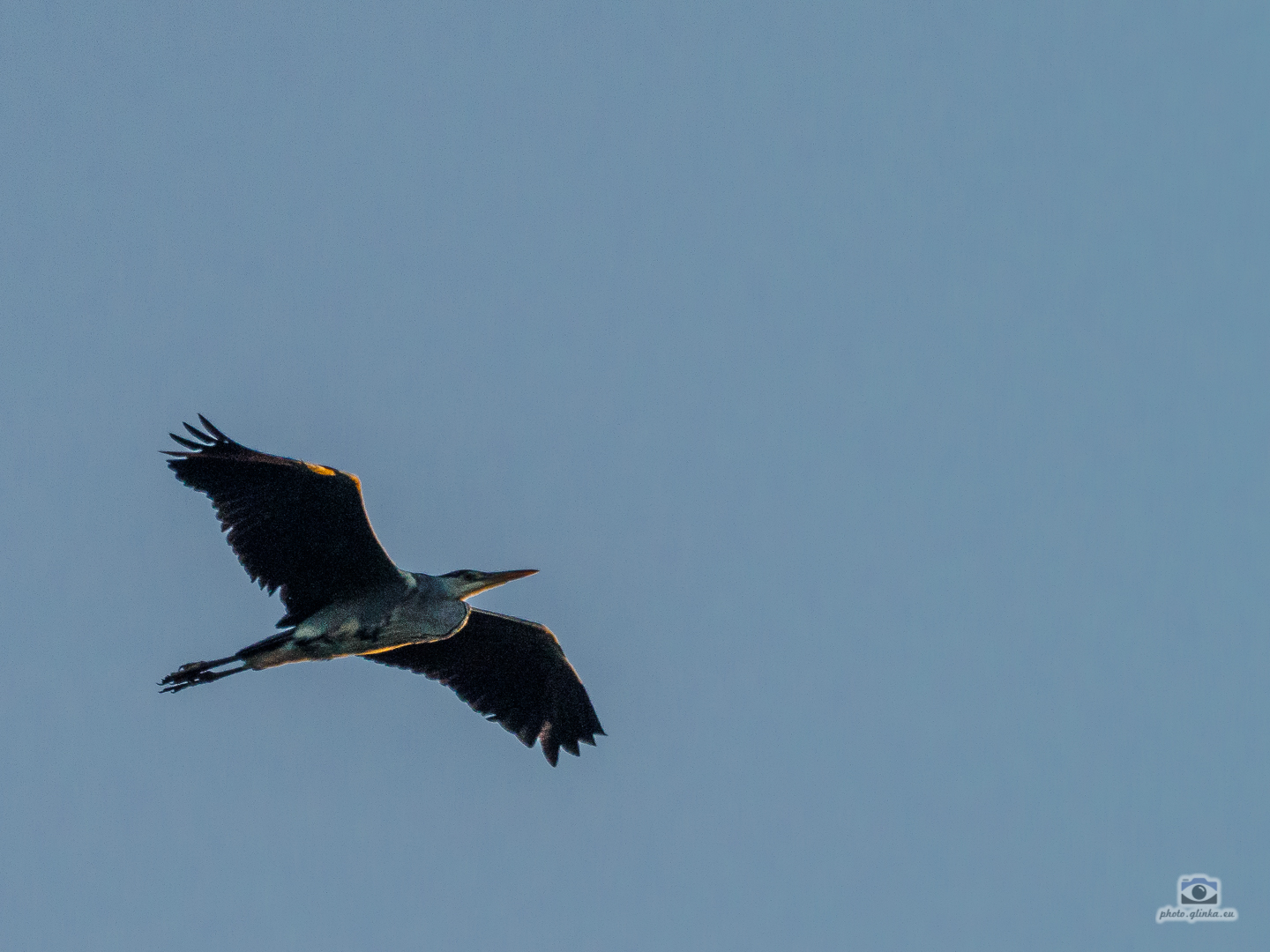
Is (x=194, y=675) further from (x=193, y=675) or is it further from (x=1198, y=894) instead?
(x=1198, y=894)

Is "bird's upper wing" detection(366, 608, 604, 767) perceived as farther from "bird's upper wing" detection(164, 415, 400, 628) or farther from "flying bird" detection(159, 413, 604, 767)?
"bird's upper wing" detection(164, 415, 400, 628)

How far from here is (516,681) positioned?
19062mm

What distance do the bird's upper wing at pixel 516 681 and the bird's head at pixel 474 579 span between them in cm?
115

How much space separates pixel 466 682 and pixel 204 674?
3288mm

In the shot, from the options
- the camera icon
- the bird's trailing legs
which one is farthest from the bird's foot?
the camera icon

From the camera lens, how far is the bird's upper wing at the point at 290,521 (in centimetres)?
1627

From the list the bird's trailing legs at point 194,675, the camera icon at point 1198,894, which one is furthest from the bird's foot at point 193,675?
the camera icon at point 1198,894

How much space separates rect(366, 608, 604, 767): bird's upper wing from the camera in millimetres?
18844

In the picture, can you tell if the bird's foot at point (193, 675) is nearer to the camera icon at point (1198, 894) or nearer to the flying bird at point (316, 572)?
the flying bird at point (316, 572)

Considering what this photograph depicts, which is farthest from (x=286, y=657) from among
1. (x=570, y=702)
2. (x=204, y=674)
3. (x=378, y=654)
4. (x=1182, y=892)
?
(x=1182, y=892)

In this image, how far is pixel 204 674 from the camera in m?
16.7

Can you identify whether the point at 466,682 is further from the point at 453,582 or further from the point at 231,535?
the point at 231,535

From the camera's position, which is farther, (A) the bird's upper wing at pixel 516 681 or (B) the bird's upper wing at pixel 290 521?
(A) the bird's upper wing at pixel 516 681

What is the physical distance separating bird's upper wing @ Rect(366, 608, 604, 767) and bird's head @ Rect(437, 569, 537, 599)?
3.76ft
